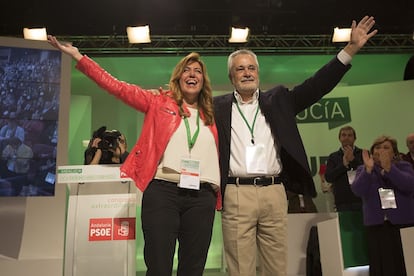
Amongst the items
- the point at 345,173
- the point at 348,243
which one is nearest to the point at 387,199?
the point at 348,243

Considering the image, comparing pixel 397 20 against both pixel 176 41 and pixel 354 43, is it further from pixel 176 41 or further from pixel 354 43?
pixel 354 43

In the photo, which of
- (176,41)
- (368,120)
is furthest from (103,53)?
(368,120)

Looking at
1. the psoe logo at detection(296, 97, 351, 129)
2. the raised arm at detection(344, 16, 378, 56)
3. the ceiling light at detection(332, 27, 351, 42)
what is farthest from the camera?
the psoe logo at detection(296, 97, 351, 129)

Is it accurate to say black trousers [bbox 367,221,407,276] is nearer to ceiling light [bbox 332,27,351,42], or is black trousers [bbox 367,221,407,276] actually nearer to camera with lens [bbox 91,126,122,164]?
camera with lens [bbox 91,126,122,164]

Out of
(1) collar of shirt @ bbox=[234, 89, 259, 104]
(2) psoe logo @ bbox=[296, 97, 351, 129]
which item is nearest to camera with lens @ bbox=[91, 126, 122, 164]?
(1) collar of shirt @ bbox=[234, 89, 259, 104]

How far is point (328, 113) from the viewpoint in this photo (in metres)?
7.20

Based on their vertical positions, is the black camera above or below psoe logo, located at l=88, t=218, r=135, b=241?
above

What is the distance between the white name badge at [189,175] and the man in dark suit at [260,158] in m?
0.21

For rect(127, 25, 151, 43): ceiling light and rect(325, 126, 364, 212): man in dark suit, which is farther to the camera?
rect(127, 25, 151, 43): ceiling light

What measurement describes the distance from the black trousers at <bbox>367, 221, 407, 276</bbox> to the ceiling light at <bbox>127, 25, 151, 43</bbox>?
4147mm

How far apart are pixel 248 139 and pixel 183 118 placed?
34 cm

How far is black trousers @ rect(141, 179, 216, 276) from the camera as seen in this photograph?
2041 mm

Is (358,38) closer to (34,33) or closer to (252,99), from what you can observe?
(252,99)

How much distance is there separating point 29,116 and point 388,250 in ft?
11.2
